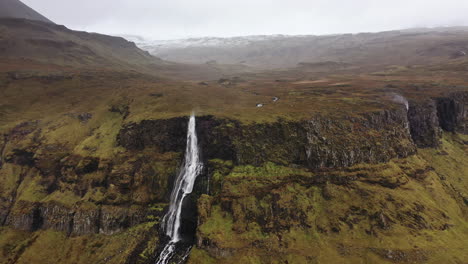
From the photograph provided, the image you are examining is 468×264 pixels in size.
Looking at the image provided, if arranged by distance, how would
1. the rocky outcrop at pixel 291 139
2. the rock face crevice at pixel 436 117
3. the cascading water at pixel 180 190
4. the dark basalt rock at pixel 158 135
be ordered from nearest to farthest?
the cascading water at pixel 180 190, the rocky outcrop at pixel 291 139, the dark basalt rock at pixel 158 135, the rock face crevice at pixel 436 117

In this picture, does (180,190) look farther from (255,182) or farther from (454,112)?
(454,112)

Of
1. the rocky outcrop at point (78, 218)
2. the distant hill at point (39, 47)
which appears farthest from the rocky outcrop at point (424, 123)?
the distant hill at point (39, 47)

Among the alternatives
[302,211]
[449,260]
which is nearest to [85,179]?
[302,211]

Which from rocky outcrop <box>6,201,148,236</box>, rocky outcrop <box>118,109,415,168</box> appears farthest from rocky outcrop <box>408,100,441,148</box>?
rocky outcrop <box>6,201,148,236</box>

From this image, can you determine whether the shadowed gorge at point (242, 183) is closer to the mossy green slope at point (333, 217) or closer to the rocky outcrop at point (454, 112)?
the mossy green slope at point (333, 217)

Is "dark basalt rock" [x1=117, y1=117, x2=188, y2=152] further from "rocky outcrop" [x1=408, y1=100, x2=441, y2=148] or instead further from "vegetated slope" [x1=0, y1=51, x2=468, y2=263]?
"rocky outcrop" [x1=408, y1=100, x2=441, y2=148]

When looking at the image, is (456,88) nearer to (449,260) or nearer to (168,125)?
(449,260)
